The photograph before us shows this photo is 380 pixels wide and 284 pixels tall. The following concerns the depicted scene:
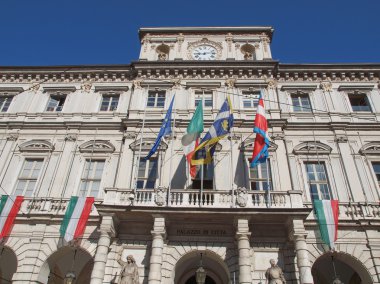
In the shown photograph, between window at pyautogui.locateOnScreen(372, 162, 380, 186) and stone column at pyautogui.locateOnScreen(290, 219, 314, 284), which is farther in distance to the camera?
window at pyautogui.locateOnScreen(372, 162, 380, 186)

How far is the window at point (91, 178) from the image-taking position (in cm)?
1673

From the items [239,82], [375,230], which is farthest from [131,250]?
[239,82]

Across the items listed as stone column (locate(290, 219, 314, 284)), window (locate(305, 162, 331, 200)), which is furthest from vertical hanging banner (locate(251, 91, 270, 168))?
window (locate(305, 162, 331, 200))

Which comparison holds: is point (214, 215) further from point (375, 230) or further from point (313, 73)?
point (313, 73)

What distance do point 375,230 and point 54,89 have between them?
65.0ft

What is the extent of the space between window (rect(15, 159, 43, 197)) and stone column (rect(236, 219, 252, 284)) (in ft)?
35.1

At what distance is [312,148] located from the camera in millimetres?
17922

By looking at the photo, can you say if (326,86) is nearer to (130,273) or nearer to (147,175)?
(147,175)

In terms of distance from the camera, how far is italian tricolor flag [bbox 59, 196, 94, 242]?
1423cm

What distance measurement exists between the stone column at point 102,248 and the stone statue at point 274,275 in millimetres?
6445

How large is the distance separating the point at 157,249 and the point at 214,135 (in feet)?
18.9

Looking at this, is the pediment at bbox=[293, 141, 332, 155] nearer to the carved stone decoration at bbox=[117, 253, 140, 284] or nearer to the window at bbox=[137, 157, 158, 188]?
the window at bbox=[137, 157, 158, 188]

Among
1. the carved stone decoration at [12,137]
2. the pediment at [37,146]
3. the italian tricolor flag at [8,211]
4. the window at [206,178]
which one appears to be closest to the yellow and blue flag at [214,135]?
the window at [206,178]

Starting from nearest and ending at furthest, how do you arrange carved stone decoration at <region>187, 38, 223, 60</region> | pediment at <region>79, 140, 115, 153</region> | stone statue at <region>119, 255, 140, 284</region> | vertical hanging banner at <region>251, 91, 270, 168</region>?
stone statue at <region>119, 255, 140, 284</region>, vertical hanging banner at <region>251, 91, 270, 168</region>, pediment at <region>79, 140, 115, 153</region>, carved stone decoration at <region>187, 38, 223, 60</region>
